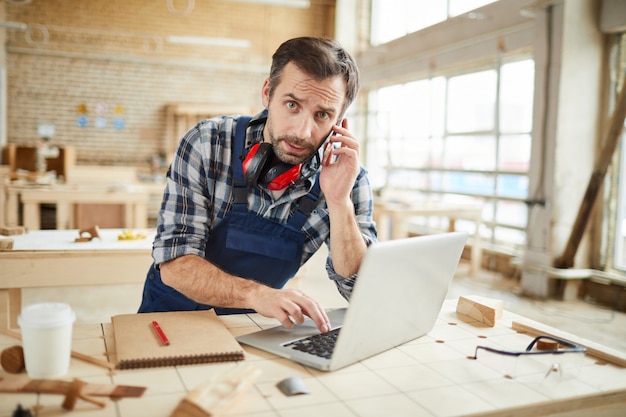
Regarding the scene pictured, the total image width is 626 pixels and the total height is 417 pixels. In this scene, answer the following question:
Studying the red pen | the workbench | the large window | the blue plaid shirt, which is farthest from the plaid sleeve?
the large window

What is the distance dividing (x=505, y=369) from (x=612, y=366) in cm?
31

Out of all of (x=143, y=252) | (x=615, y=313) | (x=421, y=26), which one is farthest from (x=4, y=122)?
(x=615, y=313)

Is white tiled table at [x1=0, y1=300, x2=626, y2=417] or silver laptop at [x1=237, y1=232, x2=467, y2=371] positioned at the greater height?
silver laptop at [x1=237, y1=232, x2=467, y2=371]

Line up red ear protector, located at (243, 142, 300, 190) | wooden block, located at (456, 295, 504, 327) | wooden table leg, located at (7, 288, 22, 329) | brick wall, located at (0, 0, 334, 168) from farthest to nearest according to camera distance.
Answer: brick wall, located at (0, 0, 334, 168) < wooden table leg, located at (7, 288, 22, 329) < red ear protector, located at (243, 142, 300, 190) < wooden block, located at (456, 295, 504, 327)

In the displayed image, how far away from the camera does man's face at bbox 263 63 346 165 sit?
5.47ft

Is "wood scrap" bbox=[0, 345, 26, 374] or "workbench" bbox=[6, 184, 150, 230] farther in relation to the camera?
"workbench" bbox=[6, 184, 150, 230]

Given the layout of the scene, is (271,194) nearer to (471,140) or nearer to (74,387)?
(74,387)

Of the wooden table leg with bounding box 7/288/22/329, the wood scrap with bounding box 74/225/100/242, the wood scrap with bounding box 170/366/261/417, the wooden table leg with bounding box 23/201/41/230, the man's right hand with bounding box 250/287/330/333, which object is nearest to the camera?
the wood scrap with bounding box 170/366/261/417

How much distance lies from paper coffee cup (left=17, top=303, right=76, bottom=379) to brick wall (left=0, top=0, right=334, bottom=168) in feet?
32.2

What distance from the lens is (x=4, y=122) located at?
10.1 metres

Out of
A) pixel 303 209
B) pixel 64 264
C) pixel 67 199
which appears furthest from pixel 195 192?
pixel 67 199

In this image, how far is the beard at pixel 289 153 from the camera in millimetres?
1708

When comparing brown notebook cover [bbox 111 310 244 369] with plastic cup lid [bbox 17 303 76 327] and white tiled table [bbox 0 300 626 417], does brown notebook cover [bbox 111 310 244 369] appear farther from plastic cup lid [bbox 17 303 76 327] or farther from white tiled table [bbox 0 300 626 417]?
plastic cup lid [bbox 17 303 76 327]

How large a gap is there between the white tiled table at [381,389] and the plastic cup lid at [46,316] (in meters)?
0.12
